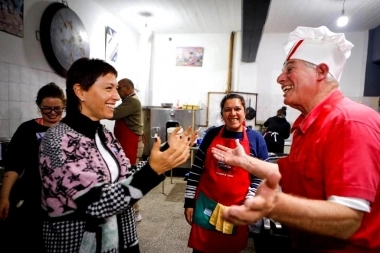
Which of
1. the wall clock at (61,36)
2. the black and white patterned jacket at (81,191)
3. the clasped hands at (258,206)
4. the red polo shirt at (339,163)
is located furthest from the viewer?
the wall clock at (61,36)

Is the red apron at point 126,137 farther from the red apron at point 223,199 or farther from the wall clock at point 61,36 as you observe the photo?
the red apron at point 223,199

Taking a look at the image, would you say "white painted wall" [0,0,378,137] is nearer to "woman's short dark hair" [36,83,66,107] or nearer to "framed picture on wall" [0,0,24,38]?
"framed picture on wall" [0,0,24,38]

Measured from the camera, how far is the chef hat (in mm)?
1186

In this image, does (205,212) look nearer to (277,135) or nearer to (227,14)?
(277,135)

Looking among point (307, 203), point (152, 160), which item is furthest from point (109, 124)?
point (307, 203)

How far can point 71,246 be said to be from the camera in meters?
1.09

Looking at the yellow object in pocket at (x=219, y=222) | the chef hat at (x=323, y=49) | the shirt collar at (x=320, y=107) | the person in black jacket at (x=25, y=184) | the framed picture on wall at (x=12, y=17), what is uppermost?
the framed picture on wall at (x=12, y=17)

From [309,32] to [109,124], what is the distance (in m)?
4.45

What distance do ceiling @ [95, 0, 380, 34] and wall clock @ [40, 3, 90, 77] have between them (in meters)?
1.17

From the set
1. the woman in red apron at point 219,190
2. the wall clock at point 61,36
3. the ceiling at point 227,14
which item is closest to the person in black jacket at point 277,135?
the ceiling at point 227,14

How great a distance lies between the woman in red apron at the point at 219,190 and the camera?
1.85 m

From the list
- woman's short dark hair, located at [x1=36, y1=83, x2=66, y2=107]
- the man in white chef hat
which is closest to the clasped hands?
the man in white chef hat

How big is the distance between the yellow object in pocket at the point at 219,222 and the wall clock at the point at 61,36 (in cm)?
302

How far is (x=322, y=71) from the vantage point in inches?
44.7
